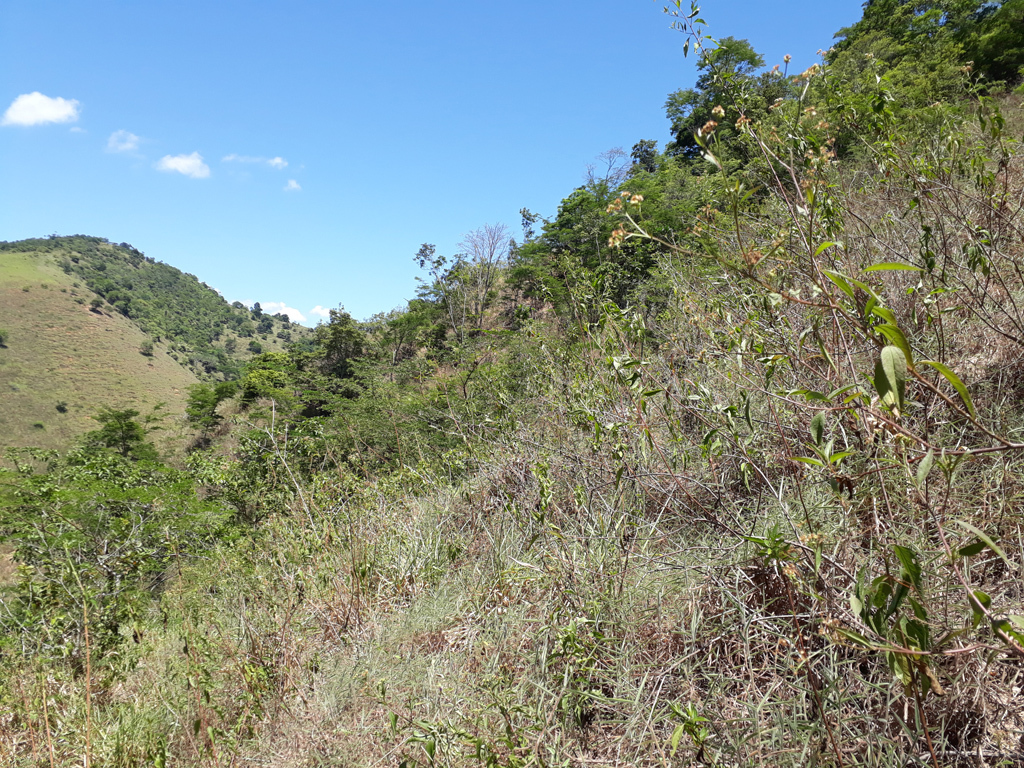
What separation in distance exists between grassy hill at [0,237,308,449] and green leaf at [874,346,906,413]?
4115cm

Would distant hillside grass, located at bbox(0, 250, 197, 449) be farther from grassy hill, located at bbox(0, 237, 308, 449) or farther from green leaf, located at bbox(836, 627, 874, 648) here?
green leaf, located at bbox(836, 627, 874, 648)

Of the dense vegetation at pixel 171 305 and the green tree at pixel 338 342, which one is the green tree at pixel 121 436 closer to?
the green tree at pixel 338 342

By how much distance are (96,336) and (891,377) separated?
84.4 metres

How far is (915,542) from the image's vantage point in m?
1.42

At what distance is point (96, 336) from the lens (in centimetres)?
6462

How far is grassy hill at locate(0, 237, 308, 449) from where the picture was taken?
47844mm

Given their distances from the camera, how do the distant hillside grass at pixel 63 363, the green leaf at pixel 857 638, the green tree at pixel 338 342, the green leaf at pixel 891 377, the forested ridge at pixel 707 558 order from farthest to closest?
the distant hillside grass at pixel 63 363, the green tree at pixel 338 342, the forested ridge at pixel 707 558, the green leaf at pixel 857 638, the green leaf at pixel 891 377

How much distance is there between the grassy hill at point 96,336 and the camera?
4784cm

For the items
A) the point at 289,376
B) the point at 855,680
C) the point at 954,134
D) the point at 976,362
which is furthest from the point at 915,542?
the point at 289,376

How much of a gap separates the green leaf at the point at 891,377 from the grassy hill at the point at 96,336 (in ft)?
135

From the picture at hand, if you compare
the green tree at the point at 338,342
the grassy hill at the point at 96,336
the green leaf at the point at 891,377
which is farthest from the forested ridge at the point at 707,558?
the grassy hill at the point at 96,336

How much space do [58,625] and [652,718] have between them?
4.26 meters

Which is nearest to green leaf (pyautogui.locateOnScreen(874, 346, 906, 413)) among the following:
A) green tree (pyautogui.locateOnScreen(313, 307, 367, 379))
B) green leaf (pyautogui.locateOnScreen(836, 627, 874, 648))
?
green leaf (pyautogui.locateOnScreen(836, 627, 874, 648))

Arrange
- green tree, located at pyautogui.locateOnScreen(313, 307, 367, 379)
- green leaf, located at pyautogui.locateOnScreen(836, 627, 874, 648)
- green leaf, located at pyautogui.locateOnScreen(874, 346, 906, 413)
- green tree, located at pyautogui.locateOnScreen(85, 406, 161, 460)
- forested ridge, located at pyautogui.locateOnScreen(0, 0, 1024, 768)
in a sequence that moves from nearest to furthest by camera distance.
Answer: green leaf, located at pyautogui.locateOnScreen(874, 346, 906, 413) < green leaf, located at pyautogui.locateOnScreen(836, 627, 874, 648) < forested ridge, located at pyautogui.locateOnScreen(0, 0, 1024, 768) < green tree, located at pyautogui.locateOnScreen(85, 406, 161, 460) < green tree, located at pyautogui.locateOnScreen(313, 307, 367, 379)
